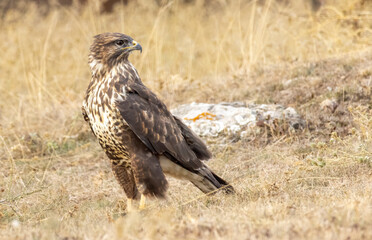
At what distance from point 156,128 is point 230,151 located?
1959mm

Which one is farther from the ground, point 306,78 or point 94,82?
point 94,82

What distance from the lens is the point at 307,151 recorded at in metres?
6.30

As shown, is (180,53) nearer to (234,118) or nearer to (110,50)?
(234,118)

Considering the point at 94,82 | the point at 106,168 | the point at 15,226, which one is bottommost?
the point at 106,168

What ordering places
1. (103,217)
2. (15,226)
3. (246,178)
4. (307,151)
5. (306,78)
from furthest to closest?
(306,78) → (307,151) → (246,178) → (103,217) → (15,226)

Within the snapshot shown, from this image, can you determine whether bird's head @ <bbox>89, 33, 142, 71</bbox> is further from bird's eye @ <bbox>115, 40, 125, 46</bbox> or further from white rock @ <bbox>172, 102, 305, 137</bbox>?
white rock @ <bbox>172, 102, 305, 137</bbox>

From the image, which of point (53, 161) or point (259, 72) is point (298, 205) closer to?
point (53, 161)

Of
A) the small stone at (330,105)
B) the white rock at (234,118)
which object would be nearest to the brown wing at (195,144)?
the white rock at (234,118)

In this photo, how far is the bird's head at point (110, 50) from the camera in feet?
16.4

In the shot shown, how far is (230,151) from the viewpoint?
6.66m

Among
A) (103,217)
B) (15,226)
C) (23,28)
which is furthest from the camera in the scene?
(23,28)

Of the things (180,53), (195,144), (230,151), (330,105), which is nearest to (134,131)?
(195,144)

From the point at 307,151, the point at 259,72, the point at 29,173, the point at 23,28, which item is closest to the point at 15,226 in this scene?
the point at 29,173

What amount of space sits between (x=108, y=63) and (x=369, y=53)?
453 centimetres
